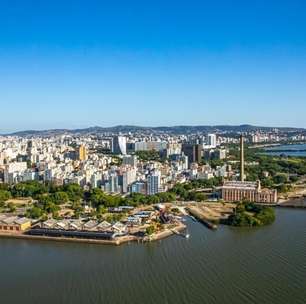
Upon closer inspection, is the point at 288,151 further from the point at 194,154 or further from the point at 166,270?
the point at 166,270

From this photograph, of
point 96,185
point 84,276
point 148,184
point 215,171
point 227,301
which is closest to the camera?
point 227,301

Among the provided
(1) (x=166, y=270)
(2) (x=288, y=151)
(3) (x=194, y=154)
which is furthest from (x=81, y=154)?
(1) (x=166, y=270)

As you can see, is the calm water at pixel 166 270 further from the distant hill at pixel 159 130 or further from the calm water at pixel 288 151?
the distant hill at pixel 159 130

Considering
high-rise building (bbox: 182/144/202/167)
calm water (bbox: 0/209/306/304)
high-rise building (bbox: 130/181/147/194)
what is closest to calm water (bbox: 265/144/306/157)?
high-rise building (bbox: 182/144/202/167)

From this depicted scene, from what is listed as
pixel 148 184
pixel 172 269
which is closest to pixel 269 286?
pixel 172 269

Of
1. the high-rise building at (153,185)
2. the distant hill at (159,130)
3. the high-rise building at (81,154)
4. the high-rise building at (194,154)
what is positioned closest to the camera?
the high-rise building at (153,185)

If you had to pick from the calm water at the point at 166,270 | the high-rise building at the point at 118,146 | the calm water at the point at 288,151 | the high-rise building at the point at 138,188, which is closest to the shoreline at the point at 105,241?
the calm water at the point at 166,270

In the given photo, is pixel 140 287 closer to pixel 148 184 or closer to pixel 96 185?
pixel 148 184

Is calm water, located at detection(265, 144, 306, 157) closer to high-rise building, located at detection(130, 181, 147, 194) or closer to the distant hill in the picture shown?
high-rise building, located at detection(130, 181, 147, 194)
